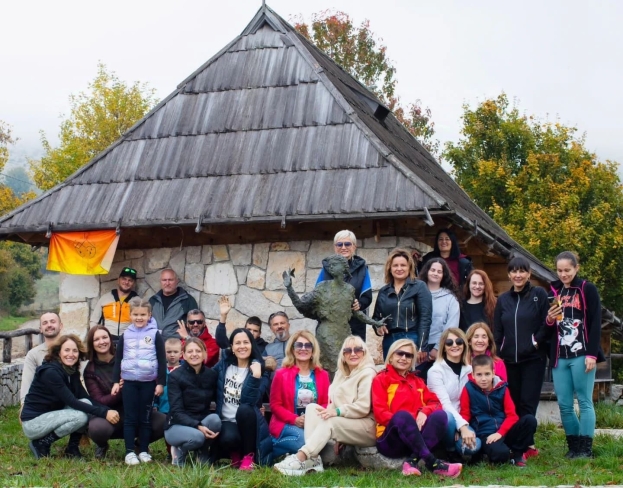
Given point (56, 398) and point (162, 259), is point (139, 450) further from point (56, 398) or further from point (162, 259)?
point (162, 259)

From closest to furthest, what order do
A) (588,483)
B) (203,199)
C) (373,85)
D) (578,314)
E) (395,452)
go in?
(588,483), (395,452), (578,314), (203,199), (373,85)

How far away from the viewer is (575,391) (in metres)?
7.56

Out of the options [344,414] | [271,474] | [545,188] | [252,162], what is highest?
[545,188]

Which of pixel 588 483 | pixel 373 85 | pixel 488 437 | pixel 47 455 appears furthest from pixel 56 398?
pixel 373 85

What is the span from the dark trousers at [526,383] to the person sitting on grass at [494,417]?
0.99 feet

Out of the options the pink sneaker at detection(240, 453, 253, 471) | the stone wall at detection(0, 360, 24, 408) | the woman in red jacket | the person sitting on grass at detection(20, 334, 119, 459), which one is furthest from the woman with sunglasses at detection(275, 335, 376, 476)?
the stone wall at detection(0, 360, 24, 408)

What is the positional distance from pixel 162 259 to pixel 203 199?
957mm

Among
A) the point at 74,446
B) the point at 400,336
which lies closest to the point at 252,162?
the point at 400,336

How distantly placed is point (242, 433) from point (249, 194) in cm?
368

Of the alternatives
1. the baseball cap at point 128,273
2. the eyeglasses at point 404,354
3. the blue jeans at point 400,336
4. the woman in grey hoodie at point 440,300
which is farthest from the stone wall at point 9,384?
the eyeglasses at point 404,354

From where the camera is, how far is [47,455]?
25.8 feet

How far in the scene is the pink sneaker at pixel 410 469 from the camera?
22.1ft

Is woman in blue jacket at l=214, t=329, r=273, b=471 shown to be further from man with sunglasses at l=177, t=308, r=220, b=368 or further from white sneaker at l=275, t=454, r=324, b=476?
man with sunglasses at l=177, t=308, r=220, b=368

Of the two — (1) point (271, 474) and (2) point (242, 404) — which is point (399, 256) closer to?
(2) point (242, 404)
